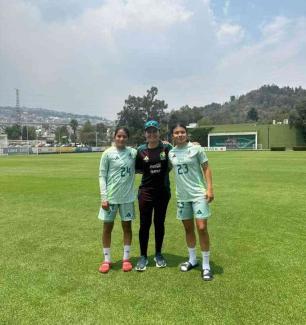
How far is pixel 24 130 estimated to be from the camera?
451 feet

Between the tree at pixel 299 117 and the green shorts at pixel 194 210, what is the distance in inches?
3354

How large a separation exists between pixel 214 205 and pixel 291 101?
6972 inches

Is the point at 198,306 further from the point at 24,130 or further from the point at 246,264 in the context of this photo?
the point at 24,130

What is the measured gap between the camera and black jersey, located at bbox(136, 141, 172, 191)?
5.23m

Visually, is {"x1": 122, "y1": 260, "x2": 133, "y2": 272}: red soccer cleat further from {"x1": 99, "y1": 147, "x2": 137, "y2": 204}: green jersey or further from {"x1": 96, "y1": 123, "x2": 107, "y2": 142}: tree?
{"x1": 96, "y1": 123, "x2": 107, "y2": 142}: tree

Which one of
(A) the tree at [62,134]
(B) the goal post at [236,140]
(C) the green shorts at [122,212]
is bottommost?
(C) the green shorts at [122,212]

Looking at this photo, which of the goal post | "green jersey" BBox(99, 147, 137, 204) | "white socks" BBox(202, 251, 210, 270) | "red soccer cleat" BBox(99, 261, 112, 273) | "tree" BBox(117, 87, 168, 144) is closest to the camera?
"white socks" BBox(202, 251, 210, 270)

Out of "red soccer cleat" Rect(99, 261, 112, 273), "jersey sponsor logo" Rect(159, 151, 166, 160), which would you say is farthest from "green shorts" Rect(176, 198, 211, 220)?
"red soccer cleat" Rect(99, 261, 112, 273)

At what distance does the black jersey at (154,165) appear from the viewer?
5.23 metres

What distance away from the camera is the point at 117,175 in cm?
531

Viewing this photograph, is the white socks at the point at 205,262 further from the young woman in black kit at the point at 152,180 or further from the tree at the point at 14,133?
the tree at the point at 14,133

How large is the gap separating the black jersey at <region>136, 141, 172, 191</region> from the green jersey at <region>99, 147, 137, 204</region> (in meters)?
0.13

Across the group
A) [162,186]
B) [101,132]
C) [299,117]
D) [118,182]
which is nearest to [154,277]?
[162,186]

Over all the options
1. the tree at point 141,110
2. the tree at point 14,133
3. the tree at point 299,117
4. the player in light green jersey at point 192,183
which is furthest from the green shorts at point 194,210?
the tree at point 14,133
